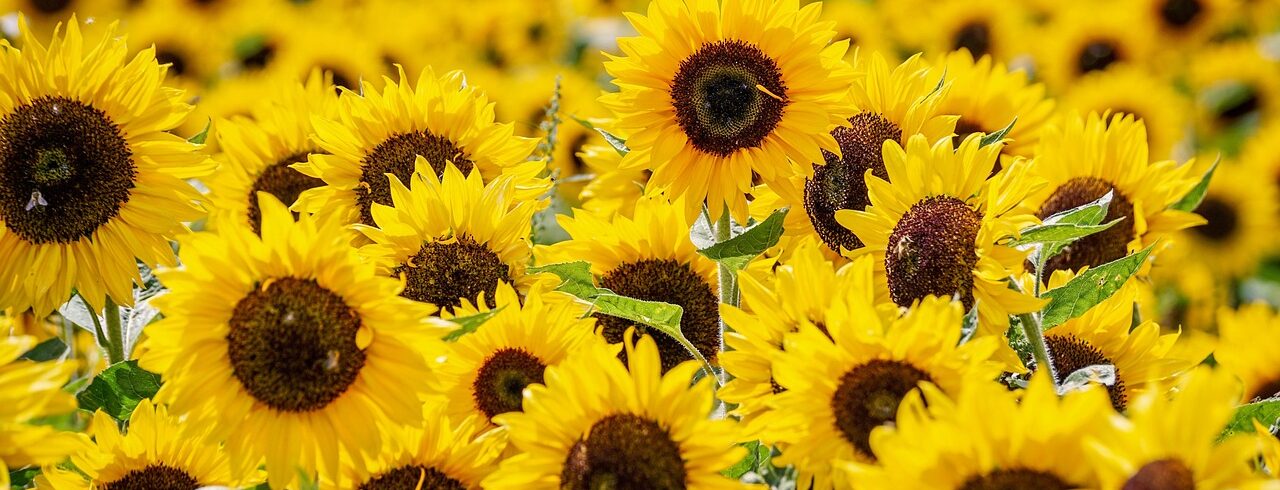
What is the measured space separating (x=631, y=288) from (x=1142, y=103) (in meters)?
2.83

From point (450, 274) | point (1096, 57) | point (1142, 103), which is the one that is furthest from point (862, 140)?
point (1096, 57)

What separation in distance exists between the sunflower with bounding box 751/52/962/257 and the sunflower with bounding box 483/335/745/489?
0.39 metres

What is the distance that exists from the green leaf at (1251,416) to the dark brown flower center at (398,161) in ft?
3.14

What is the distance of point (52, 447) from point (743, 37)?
856 mm

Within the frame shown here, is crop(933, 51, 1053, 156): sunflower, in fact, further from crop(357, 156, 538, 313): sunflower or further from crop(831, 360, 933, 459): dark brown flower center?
crop(831, 360, 933, 459): dark brown flower center

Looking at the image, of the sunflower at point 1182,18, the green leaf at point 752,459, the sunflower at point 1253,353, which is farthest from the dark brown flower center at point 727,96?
the sunflower at point 1182,18

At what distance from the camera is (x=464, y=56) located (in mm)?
4938

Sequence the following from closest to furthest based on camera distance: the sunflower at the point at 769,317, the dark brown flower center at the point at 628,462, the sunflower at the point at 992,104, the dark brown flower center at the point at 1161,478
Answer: the dark brown flower center at the point at 1161,478
the dark brown flower center at the point at 628,462
the sunflower at the point at 769,317
the sunflower at the point at 992,104

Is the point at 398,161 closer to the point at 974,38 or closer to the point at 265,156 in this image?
the point at 265,156

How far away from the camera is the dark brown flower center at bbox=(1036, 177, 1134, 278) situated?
1.80 meters

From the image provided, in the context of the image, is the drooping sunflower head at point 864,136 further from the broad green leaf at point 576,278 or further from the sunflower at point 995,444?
the sunflower at point 995,444

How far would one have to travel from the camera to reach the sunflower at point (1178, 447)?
3.00ft

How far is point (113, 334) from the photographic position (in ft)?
5.42

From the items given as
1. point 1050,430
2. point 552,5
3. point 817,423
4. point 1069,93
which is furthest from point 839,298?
point 552,5
